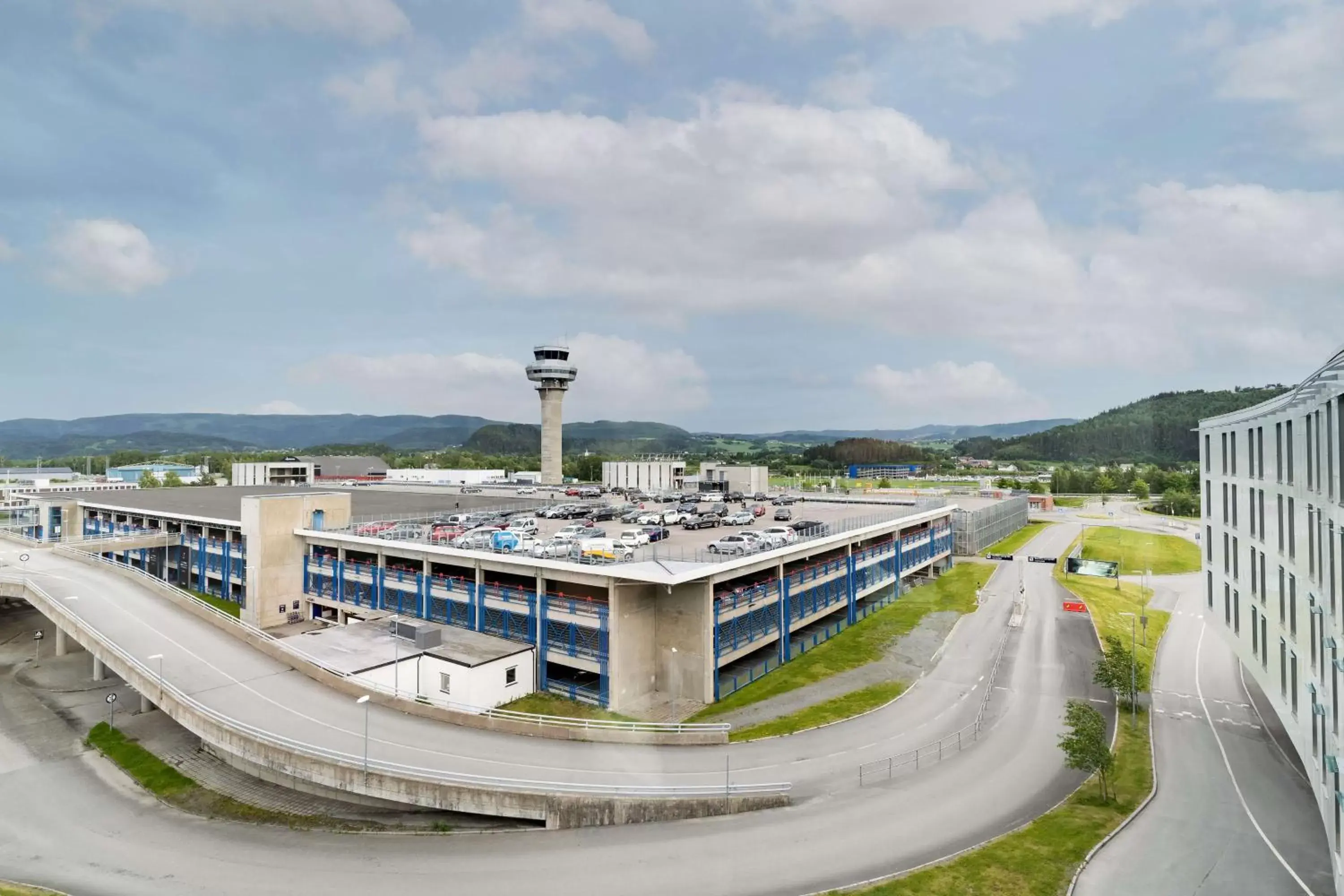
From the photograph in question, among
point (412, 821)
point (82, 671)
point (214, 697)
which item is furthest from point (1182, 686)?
point (82, 671)

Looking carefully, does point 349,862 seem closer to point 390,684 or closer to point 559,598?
point 390,684

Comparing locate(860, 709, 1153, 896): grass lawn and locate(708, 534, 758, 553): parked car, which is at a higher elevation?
locate(708, 534, 758, 553): parked car

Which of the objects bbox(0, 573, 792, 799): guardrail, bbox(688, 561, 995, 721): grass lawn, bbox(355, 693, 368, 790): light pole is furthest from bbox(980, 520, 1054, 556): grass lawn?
bbox(355, 693, 368, 790): light pole

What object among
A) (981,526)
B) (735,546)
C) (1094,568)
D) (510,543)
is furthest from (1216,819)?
(981,526)

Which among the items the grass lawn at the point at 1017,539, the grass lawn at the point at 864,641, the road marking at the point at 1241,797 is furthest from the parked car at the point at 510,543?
the grass lawn at the point at 1017,539

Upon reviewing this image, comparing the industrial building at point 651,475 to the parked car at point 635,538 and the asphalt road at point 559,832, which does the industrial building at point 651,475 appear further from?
the asphalt road at point 559,832

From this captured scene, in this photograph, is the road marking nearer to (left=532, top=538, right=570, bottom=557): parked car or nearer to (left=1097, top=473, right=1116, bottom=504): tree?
(left=532, top=538, right=570, bottom=557): parked car
